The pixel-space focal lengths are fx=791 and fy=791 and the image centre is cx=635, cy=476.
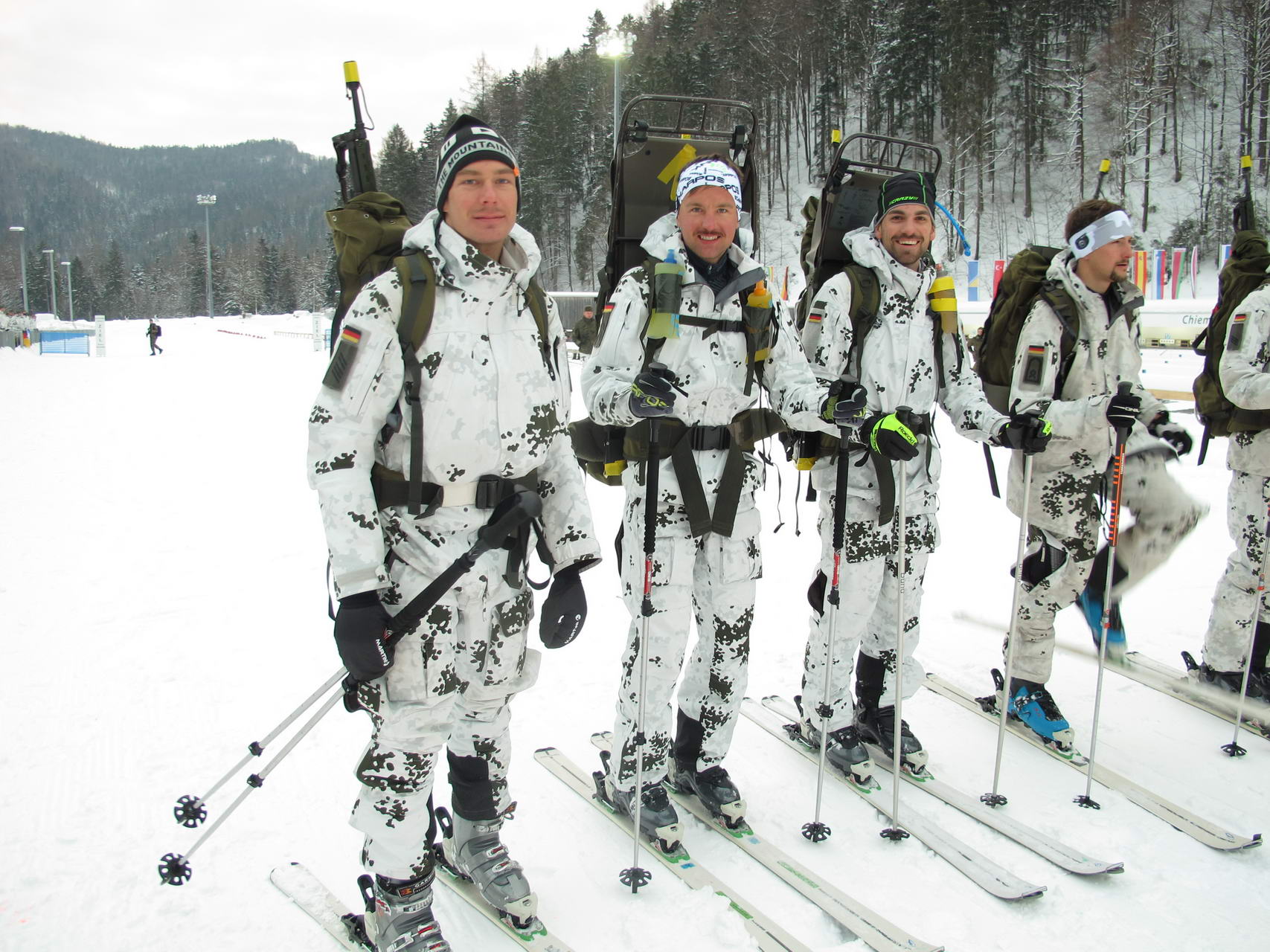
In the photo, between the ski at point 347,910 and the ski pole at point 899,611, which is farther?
the ski pole at point 899,611

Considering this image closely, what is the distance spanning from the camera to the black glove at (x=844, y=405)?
2.94m

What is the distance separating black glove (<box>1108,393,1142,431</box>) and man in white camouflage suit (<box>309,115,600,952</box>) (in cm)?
244

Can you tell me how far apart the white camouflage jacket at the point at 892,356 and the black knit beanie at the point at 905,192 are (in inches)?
6.0

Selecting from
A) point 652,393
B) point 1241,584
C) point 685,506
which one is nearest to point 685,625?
point 685,506

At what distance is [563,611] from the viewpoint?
2693 millimetres

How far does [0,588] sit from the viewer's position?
5742mm

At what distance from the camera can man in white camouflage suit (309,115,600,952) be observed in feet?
7.43

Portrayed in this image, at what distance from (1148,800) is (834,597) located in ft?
5.59

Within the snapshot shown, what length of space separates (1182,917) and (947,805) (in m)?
0.90

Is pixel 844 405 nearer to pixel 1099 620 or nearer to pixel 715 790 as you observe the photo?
pixel 715 790

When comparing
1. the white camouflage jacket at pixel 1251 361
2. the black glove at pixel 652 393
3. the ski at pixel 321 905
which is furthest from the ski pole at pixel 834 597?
the white camouflage jacket at pixel 1251 361

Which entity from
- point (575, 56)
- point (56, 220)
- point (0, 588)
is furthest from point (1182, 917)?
point (56, 220)

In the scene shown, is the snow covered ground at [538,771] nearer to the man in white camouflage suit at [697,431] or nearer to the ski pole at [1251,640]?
the ski pole at [1251,640]

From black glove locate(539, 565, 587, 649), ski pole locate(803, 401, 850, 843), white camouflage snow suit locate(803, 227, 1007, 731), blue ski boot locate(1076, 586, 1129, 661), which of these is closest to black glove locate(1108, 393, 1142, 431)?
white camouflage snow suit locate(803, 227, 1007, 731)
